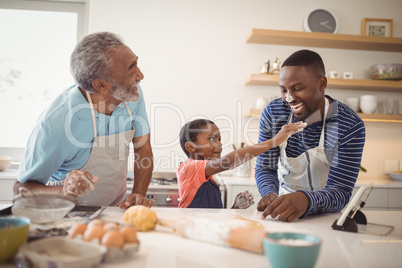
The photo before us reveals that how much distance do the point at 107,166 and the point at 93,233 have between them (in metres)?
0.82

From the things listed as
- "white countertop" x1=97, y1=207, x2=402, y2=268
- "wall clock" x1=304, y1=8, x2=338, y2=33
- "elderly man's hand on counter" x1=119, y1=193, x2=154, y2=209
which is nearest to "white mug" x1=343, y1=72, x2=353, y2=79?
"wall clock" x1=304, y1=8, x2=338, y2=33

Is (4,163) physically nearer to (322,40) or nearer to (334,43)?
(322,40)

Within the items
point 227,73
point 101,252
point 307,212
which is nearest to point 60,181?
point 101,252

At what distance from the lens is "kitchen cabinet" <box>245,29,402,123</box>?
10.8 ft

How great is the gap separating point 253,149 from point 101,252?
3.53 ft

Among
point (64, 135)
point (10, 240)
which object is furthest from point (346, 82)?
point (10, 240)

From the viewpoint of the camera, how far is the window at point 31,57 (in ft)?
11.5

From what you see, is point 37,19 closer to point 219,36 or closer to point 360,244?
point 219,36

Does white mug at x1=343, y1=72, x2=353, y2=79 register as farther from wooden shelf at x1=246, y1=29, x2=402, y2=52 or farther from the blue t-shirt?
the blue t-shirt

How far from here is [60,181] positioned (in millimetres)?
1489

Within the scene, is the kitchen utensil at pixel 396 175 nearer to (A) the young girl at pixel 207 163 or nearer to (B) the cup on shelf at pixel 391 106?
(B) the cup on shelf at pixel 391 106

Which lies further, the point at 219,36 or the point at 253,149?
the point at 219,36

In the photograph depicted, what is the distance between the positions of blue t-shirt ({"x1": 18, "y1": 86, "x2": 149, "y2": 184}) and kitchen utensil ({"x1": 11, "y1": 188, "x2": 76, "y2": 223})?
369 millimetres

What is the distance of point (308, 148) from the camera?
168 centimetres
